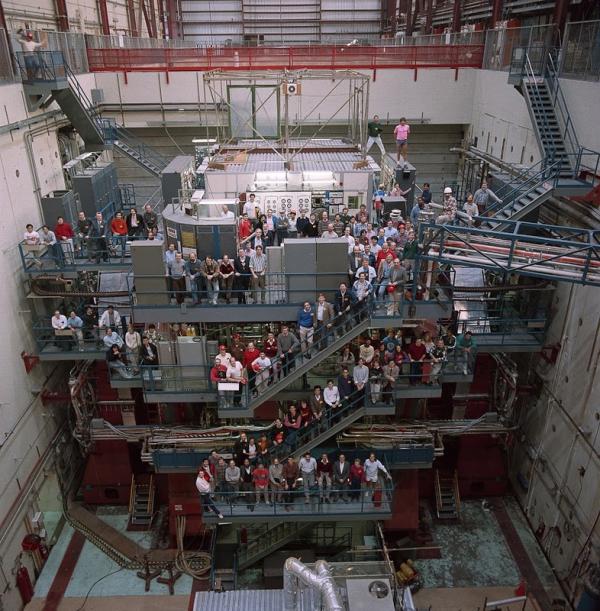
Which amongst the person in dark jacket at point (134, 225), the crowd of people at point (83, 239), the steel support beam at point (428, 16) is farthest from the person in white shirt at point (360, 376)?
the steel support beam at point (428, 16)

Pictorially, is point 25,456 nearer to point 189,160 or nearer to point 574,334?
point 189,160

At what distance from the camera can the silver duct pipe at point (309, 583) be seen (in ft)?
32.9

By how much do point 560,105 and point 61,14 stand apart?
2000 centimetres

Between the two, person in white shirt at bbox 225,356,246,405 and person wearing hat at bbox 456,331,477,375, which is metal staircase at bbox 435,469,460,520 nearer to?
person wearing hat at bbox 456,331,477,375

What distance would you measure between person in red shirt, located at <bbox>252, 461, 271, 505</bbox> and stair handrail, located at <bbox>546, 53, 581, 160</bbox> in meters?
12.1

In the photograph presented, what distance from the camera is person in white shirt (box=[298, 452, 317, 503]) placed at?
538 inches

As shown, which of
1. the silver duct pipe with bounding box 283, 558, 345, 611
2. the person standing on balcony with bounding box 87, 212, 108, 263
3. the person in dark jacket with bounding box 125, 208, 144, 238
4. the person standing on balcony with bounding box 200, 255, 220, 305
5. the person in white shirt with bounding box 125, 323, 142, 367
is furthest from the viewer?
the person in dark jacket with bounding box 125, 208, 144, 238

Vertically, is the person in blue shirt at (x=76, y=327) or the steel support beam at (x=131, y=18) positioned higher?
the steel support beam at (x=131, y=18)

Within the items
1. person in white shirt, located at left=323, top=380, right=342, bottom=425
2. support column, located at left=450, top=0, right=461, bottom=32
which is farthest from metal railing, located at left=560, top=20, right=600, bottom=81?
support column, located at left=450, top=0, right=461, bottom=32

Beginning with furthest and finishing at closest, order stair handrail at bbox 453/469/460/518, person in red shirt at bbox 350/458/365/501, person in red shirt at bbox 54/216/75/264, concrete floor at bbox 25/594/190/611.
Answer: stair handrail at bbox 453/469/460/518 < person in red shirt at bbox 54/216/75/264 < concrete floor at bbox 25/594/190/611 < person in red shirt at bbox 350/458/365/501

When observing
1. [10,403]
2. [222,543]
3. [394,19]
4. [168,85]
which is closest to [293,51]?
[168,85]

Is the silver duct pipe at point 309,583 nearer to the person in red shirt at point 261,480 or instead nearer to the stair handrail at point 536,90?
the person in red shirt at point 261,480

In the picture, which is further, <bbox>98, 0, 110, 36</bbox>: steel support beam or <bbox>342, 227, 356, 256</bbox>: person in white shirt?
<bbox>98, 0, 110, 36</bbox>: steel support beam

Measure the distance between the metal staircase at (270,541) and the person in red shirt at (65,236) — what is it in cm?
977
